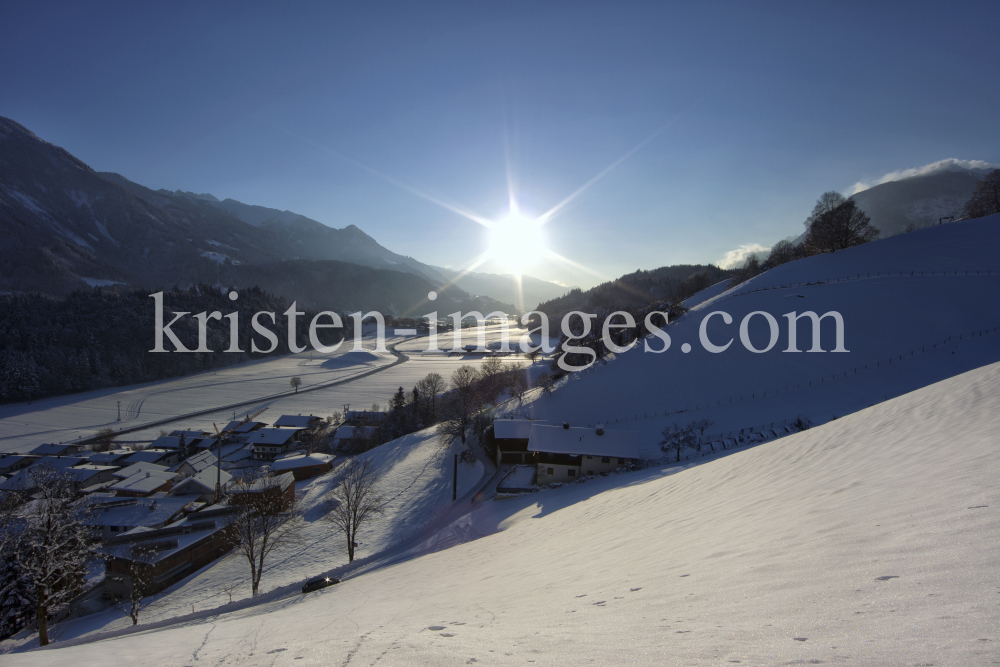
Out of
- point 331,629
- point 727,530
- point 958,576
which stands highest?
point 958,576

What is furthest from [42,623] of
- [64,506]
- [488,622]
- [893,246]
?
[893,246]

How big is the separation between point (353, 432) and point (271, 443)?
865cm

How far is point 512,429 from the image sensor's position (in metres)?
29.7

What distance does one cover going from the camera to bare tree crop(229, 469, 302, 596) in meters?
17.4

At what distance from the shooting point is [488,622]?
4.71 metres

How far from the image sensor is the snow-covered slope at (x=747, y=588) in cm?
257

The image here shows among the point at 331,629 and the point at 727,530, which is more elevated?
the point at 727,530

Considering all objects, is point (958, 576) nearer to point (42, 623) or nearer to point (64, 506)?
point (42, 623)

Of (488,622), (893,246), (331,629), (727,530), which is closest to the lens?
(488,622)

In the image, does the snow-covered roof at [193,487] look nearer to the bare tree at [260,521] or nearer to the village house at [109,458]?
the bare tree at [260,521]

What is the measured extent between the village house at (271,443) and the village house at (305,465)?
372 inches

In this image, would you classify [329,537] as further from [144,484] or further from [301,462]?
[144,484]

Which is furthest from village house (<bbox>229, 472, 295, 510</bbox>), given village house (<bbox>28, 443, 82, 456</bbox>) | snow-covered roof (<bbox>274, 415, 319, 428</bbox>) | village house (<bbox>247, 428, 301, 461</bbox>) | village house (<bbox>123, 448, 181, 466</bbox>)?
village house (<bbox>28, 443, 82, 456</bbox>)

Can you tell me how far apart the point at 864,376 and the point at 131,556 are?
145 feet
